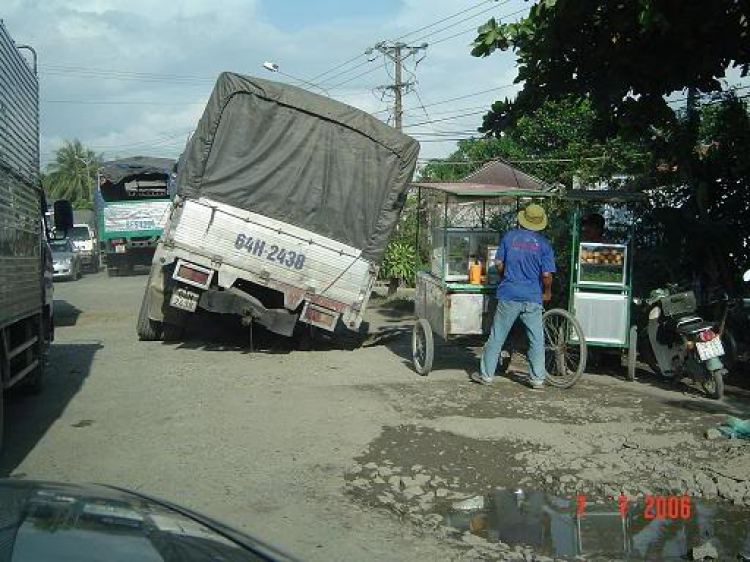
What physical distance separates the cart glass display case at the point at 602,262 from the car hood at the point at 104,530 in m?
6.93

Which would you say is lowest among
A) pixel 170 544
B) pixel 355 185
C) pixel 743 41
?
pixel 170 544

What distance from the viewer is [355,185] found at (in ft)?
34.4

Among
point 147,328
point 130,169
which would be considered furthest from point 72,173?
point 147,328

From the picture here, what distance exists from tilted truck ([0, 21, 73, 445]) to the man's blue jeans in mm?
4459

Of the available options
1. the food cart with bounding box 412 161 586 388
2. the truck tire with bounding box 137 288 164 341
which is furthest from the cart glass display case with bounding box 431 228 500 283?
the truck tire with bounding box 137 288 164 341

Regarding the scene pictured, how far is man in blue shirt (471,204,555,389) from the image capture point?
835 cm

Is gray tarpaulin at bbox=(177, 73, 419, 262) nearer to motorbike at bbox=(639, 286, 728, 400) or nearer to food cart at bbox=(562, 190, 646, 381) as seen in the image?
food cart at bbox=(562, 190, 646, 381)

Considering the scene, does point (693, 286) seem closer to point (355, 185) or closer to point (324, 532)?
point (355, 185)

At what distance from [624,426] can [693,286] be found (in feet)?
8.53

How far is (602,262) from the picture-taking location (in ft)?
28.9

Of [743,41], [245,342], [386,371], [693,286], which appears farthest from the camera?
[245,342]

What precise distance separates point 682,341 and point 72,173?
68.0 meters

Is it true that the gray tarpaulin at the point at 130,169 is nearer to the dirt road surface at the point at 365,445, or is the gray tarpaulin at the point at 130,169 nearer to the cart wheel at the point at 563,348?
the dirt road surface at the point at 365,445

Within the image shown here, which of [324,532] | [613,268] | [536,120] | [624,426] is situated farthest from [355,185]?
[536,120]
